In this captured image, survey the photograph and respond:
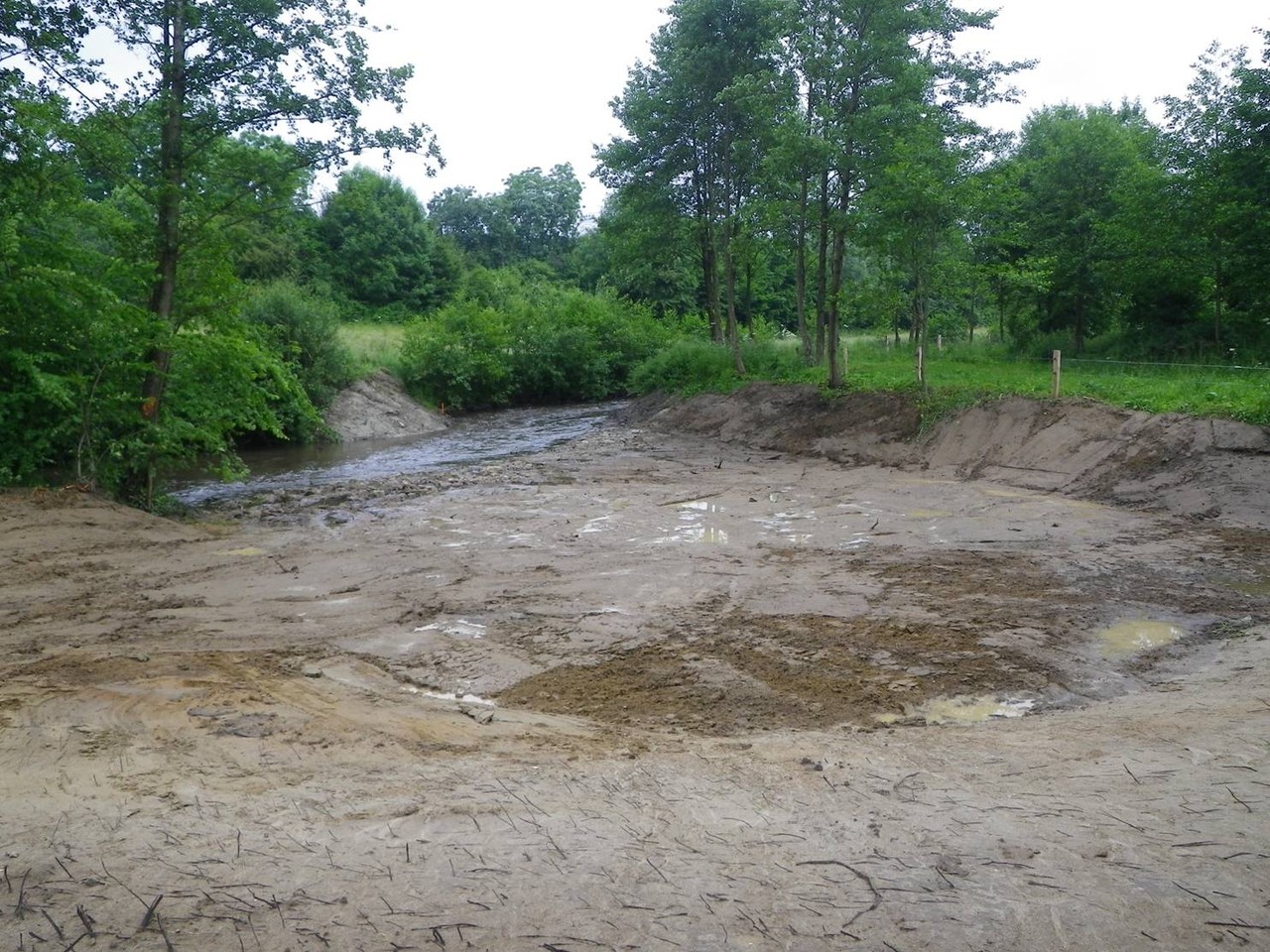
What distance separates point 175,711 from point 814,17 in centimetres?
2405

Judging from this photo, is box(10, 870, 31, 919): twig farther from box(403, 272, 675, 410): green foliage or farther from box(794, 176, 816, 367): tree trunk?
box(403, 272, 675, 410): green foliage

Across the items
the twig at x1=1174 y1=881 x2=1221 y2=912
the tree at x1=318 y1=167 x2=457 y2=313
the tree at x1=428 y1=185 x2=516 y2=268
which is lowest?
the twig at x1=1174 y1=881 x2=1221 y2=912

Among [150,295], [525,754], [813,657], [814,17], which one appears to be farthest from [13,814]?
[814,17]

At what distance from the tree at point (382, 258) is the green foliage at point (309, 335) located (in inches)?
1061

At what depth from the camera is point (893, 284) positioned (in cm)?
2239

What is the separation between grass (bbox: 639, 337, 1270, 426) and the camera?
16.8 metres

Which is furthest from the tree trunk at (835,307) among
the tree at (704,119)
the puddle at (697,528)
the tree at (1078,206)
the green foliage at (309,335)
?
the green foliage at (309,335)

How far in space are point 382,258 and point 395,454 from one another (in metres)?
36.2

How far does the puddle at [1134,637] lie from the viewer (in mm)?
8109

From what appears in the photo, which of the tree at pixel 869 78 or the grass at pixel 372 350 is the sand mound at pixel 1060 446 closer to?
the tree at pixel 869 78

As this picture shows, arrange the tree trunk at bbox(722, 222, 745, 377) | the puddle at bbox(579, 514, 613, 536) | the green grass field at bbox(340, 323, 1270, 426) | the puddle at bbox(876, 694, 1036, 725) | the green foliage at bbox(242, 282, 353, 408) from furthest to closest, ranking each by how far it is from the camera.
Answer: the tree trunk at bbox(722, 222, 745, 377), the green foliage at bbox(242, 282, 353, 408), the green grass field at bbox(340, 323, 1270, 426), the puddle at bbox(579, 514, 613, 536), the puddle at bbox(876, 694, 1036, 725)

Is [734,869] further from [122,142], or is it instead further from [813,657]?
[122,142]

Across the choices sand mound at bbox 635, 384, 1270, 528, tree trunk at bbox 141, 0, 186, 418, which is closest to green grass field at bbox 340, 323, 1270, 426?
sand mound at bbox 635, 384, 1270, 528

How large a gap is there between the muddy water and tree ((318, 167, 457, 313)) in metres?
26.0
